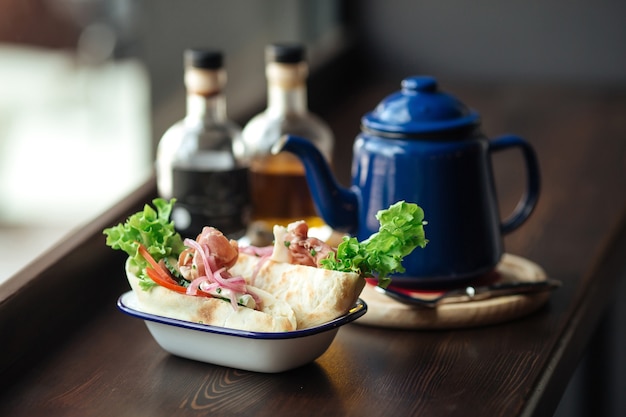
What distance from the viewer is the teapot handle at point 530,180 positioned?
43.8 inches

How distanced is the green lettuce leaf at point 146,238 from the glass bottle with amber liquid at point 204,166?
30 centimetres

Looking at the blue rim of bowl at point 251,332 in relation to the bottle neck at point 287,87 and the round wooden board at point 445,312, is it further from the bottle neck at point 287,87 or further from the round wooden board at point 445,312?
the bottle neck at point 287,87

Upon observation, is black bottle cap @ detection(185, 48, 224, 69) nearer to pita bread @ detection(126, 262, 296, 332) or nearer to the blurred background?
pita bread @ detection(126, 262, 296, 332)

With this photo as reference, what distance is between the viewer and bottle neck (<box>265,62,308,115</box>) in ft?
4.22

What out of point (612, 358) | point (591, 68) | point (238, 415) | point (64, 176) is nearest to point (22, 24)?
point (64, 176)

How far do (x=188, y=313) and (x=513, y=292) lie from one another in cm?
39

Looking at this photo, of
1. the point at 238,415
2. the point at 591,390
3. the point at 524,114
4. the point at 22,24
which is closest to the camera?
the point at 238,415

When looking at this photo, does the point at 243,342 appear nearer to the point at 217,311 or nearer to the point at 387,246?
the point at 217,311

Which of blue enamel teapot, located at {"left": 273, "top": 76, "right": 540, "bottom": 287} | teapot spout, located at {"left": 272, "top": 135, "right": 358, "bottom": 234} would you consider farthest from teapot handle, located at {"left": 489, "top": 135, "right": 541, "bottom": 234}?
teapot spout, located at {"left": 272, "top": 135, "right": 358, "bottom": 234}

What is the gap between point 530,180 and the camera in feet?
3.80

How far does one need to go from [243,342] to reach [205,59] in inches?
17.0

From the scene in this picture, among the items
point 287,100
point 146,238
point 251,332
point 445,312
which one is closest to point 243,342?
point 251,332

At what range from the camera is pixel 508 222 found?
1.14m

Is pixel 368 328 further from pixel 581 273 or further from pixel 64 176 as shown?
pixel 64 176
